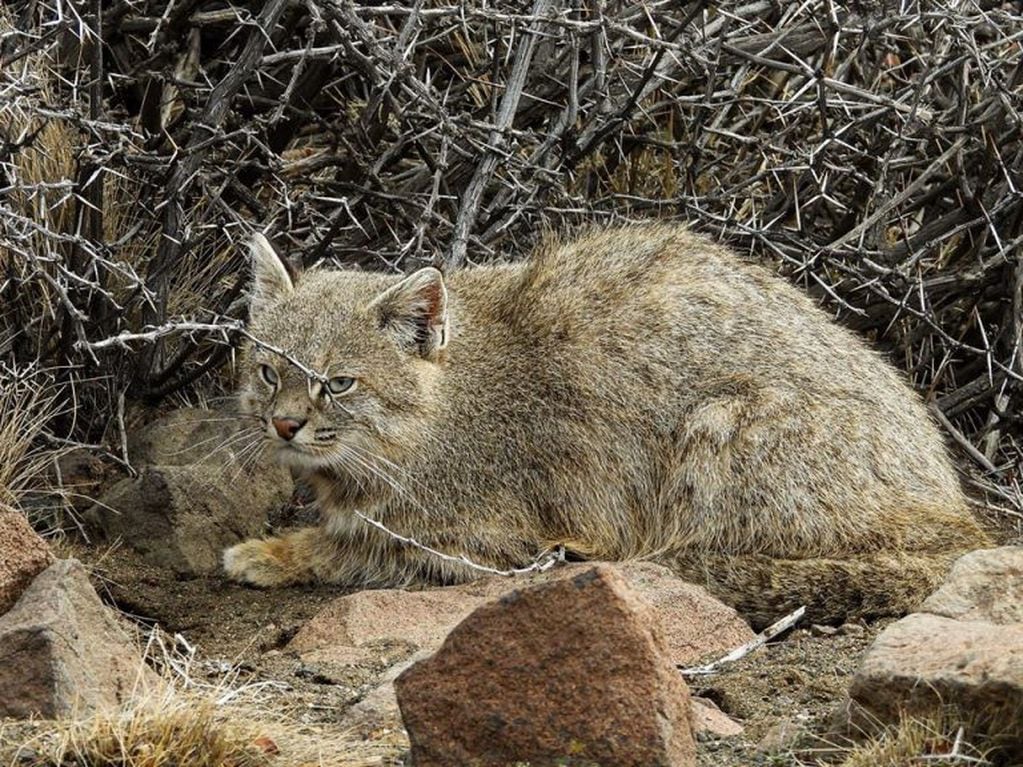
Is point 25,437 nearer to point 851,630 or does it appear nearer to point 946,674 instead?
point 851,630

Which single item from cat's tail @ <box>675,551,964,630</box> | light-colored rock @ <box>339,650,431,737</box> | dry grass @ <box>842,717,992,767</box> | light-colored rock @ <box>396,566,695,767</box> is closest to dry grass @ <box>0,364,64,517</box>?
light-colored rock @ <box>339,650,431,737</box>

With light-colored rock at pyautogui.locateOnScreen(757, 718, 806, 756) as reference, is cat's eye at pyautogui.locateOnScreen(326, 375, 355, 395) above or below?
below

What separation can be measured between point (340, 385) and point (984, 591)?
270 centimetres

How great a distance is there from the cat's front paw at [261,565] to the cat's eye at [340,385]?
0.80 m

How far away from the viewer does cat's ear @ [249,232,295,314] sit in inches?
277

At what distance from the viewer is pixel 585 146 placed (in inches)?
317

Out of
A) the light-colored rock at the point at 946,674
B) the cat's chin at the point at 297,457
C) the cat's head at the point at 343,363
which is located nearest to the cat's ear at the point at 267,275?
the cat's head at the point at 343,363

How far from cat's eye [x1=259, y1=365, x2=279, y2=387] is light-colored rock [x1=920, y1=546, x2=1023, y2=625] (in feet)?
9.10

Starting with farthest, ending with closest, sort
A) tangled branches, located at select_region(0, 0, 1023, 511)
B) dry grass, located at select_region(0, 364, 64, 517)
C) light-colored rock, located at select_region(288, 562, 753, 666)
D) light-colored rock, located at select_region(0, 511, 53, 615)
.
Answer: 1. tangled branches, located at select_region(0, 0, 1023, 511)
2. dry grass, located at select_region(0, 364, 64, 517)
3. light-colored rock, located at select_region(288, 562, 753, 666)
4. light-colored rock, located at select_region(0, 511, 53, 615)

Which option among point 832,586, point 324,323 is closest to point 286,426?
point 324,323

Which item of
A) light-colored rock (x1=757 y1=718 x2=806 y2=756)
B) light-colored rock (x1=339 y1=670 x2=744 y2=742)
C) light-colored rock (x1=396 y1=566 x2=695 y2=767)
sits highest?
light-colored rock (x1=396 y1=566 x2=695 y2=767)

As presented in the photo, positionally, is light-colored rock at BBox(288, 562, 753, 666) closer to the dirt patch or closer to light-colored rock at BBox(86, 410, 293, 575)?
the dirt patch

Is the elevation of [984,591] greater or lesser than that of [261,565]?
greater

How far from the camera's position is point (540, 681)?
4.40 m
